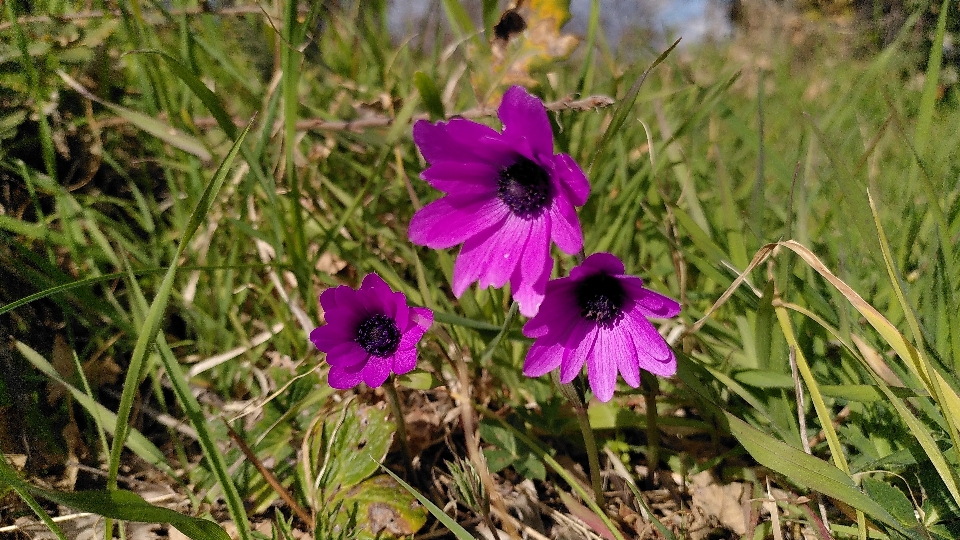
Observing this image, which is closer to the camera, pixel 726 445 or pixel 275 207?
pixel 726 445

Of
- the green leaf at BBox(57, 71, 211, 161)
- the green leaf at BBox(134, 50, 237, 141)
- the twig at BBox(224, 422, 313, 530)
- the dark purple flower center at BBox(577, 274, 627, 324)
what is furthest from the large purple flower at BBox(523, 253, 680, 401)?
the green leaf at BBox(57, 71, 211, 161)

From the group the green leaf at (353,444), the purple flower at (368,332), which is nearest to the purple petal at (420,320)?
the purple flower at (368,332)

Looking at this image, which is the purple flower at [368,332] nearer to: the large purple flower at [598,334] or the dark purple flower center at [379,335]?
the dark purple flower center at [379,335]

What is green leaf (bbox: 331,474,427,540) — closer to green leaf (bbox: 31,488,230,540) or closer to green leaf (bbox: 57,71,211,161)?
green leaf (bbox: 31,488,230,540)

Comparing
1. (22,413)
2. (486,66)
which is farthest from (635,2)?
(22,413)

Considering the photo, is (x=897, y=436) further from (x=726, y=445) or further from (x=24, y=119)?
(x=24, y=119)

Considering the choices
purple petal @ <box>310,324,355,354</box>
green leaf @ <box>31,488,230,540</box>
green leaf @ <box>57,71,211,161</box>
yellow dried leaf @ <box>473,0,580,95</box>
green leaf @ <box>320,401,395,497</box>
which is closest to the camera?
green leaf @ <box>31,488,230,540</box>

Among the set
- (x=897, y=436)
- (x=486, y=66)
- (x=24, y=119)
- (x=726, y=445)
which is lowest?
(x=726, y=445)
